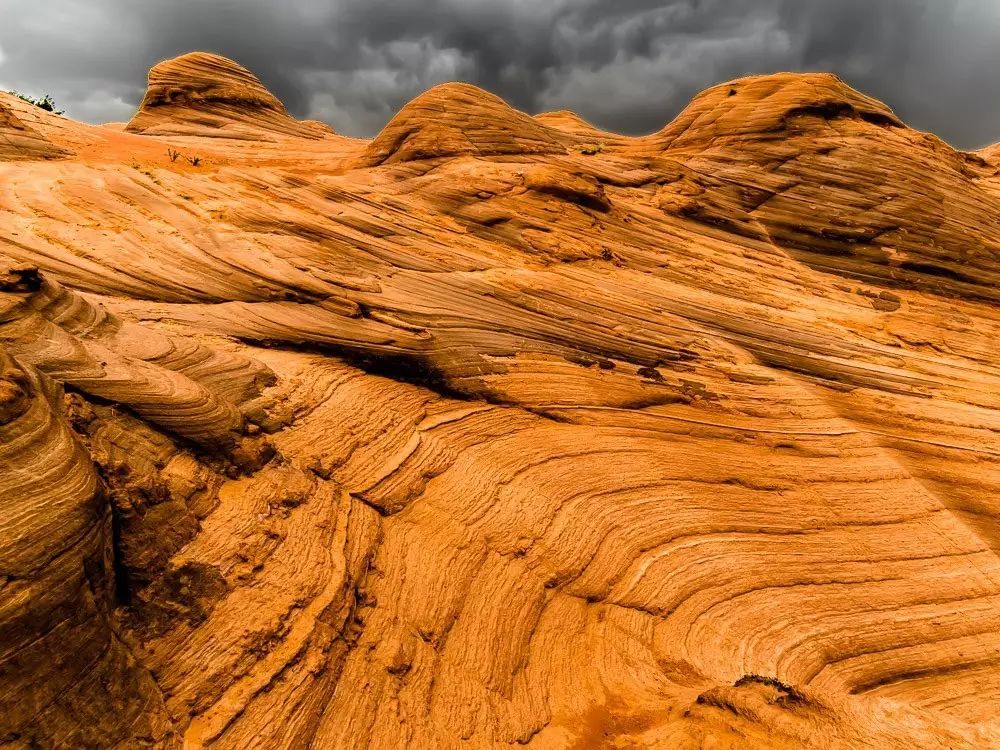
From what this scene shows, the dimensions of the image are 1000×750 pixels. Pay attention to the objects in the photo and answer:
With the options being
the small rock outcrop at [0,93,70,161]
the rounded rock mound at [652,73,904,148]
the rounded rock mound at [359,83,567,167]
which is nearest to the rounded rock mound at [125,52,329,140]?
the small rock outcrop at [0,93,70,161]

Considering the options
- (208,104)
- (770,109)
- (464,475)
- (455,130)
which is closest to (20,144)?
(455,130)

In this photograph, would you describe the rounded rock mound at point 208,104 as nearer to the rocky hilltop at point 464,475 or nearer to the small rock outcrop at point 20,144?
the small rock outcrop at point 20,144

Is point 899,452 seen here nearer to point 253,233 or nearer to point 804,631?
point 804,631

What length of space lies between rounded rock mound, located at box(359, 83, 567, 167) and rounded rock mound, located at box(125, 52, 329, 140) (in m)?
13.3

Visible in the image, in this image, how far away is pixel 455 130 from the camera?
65.7 feet

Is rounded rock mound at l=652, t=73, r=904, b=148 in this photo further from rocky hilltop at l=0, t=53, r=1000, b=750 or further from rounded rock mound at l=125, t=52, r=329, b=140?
rounded rock mound at l=125, t=52, r=329, b=140

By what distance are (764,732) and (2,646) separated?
7710 millimetres

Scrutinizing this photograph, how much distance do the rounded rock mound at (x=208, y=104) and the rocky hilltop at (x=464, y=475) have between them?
13342 mm

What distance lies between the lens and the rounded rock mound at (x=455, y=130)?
1964 centimetres

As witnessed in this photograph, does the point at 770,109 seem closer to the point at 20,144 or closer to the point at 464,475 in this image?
the point at 464,475

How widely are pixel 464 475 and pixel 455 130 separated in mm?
15236

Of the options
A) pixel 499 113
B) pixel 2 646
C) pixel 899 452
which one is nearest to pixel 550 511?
pixel 2 646

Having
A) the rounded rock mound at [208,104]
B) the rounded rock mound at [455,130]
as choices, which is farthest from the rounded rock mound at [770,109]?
the rounded rock mound at [208,104]

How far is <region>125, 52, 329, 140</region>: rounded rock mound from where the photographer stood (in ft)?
100
